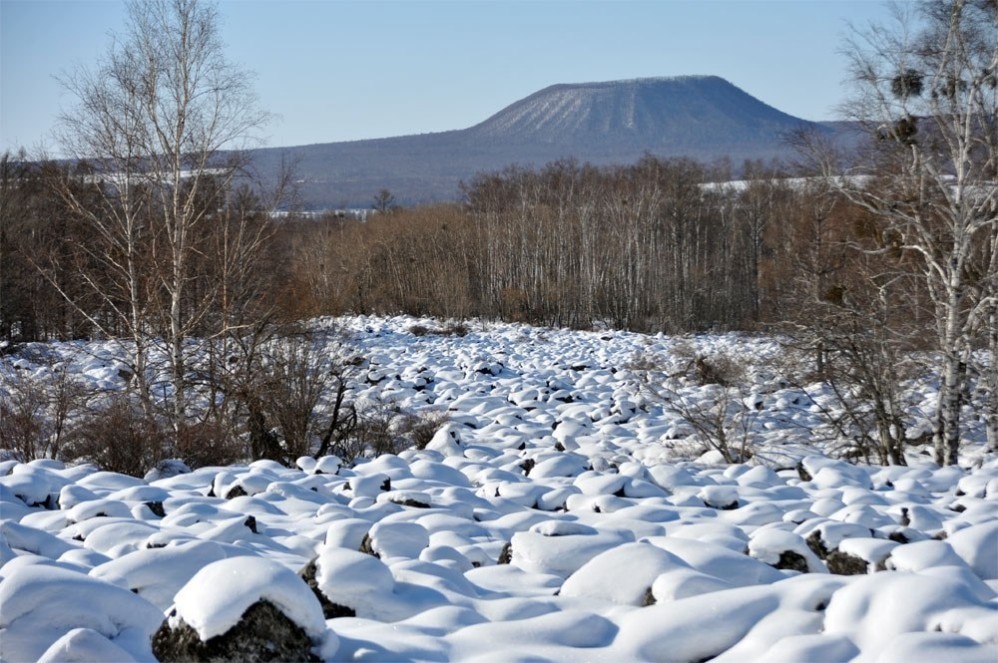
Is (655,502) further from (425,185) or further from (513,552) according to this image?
(425,185)

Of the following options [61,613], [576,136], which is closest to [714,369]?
[61,613]

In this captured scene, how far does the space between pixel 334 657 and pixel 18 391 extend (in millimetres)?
10499

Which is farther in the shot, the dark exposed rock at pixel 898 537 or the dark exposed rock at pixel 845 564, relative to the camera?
the dark exposed rock at pixel 898 537

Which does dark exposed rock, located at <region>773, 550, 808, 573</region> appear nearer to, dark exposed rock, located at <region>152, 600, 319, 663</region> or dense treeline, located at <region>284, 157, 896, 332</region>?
dark exposed rock, located at <region>152, 600, 319, 663</region>

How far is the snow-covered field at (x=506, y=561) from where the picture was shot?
3578 millimetres

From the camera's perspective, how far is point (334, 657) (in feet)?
11.9

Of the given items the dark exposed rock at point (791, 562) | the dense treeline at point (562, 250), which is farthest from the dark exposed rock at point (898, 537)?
the dense treeline at point (562, 250)

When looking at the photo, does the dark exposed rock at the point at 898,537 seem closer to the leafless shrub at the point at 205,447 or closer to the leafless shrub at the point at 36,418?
the leafless shrub at the point at 205,447

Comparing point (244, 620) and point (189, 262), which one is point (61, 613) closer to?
point (244, 620)

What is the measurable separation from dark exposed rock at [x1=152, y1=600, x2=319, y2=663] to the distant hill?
127187 mm

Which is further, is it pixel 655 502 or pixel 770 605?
pixel 655 502

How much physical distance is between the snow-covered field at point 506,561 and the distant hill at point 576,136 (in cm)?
12244

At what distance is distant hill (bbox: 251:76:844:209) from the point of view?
Result: 14250 cm

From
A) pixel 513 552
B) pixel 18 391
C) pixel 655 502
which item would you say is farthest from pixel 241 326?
pixel 513 552
